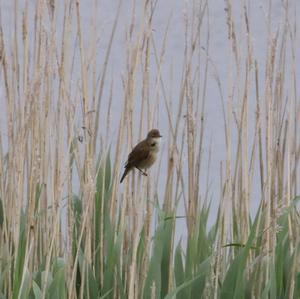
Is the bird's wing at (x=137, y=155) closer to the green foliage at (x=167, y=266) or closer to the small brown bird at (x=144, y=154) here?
the small brown bird at (x=144, y=154)

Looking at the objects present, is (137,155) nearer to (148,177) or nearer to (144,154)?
(144,154)

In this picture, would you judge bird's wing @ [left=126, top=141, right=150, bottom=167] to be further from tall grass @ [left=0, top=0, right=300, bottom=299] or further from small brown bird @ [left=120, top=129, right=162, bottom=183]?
tall grass @ [left=0, top=0, right=300, bottom=299]

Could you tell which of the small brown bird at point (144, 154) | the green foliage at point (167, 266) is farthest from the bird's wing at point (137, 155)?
the green foliage at point (167, 266)

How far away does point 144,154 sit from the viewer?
327 cm

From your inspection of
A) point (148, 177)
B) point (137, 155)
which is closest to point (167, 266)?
point (148, 177)

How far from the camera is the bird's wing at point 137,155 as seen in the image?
10.5 feet

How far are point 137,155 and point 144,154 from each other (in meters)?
0.06

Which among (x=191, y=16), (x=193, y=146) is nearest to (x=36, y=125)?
(x=193, y=146)

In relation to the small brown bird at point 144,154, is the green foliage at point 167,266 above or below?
below

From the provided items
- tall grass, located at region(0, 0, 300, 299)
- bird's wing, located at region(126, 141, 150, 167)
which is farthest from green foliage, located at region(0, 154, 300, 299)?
bird's wing, located at region(126, 141, 150, 167)

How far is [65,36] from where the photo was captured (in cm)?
269

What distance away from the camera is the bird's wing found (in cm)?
319

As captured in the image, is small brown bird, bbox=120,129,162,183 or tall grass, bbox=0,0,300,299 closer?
tall grass, bbox=0,0,300,299

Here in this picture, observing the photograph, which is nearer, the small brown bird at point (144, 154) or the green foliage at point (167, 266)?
the green foliage at point (167, 266)
